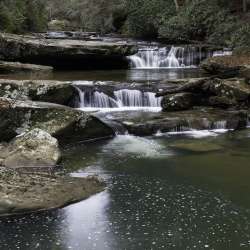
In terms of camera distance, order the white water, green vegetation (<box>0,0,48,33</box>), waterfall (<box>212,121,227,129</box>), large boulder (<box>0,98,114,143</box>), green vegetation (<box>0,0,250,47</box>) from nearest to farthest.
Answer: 1. large boulder (<box>0,98,114,143</box>)
2. waterfall (<box>212,121,227,129</box>)
3. the white water
4. green vegetation (<box>0,0,250,47</box>)
5. green vegetation (<box>0,0,48,33</box>)

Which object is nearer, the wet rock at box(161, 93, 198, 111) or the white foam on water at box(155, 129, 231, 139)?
the white foam on water at box(155, 129, 231, 139)

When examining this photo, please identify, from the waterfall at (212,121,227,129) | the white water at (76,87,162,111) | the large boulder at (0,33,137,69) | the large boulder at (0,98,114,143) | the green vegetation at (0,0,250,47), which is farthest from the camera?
the green vegetation at (0,0,250,47)

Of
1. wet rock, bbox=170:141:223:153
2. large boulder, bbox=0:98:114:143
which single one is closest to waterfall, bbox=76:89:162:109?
large boulder, bbox=0:98:114:143

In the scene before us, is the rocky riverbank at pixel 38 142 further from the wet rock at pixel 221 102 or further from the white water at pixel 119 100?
the wet rock at pixel 221 102

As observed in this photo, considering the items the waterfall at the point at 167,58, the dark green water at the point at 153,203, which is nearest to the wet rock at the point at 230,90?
the dark green water at the point at 153,203

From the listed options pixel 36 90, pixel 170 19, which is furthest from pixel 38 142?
pixel 170 19

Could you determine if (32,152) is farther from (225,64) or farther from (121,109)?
(225,64)

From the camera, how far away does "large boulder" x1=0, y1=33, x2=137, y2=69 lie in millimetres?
24188

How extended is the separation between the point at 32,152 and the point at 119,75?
461 inches

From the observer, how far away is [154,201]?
980 cm

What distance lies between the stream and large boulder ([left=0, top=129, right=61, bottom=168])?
19.6 inches

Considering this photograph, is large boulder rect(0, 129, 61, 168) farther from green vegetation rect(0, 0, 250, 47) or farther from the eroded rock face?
green vegetation rect(0, 0, 250, 47)

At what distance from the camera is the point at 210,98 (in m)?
17.7

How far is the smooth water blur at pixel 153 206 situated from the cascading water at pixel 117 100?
14.5ft
